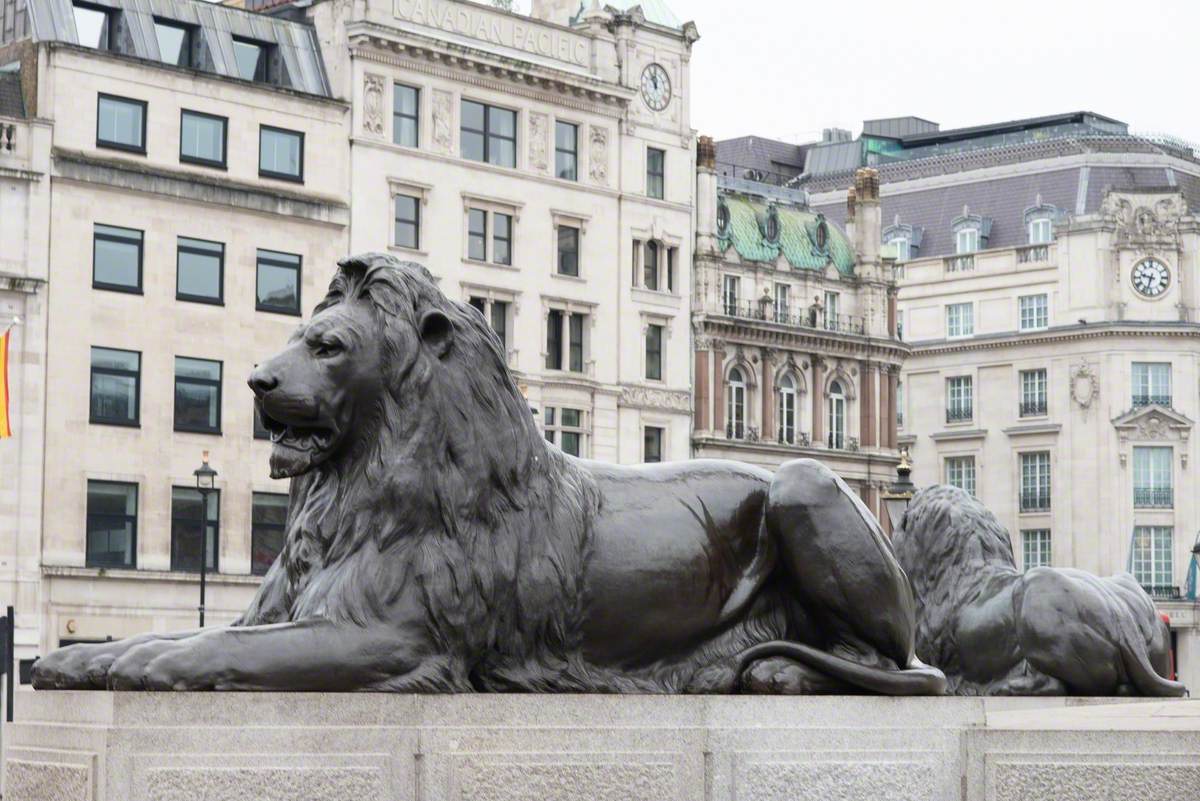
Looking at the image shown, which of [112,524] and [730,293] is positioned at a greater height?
[730,293]

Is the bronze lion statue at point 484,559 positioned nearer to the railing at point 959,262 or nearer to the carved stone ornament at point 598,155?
the carved stone ornament at point 598,155

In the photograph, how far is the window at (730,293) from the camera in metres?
71.4

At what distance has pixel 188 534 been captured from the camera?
180ft

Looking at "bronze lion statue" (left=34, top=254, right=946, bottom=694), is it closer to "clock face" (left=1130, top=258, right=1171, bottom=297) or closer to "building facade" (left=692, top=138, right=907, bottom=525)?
"building facade" (left=692, top=138, right=907, bottom=525)

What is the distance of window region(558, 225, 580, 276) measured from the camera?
2522 inches

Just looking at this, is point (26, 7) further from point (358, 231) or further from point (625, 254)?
point (625, 254)

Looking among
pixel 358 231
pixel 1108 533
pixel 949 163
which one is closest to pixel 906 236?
pixel 949 163

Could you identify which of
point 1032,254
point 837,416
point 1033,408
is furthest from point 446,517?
point 1032,254

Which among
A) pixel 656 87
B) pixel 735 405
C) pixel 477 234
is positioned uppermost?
pixel 656 87

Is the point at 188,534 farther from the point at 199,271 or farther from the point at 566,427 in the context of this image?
the point at 566,427

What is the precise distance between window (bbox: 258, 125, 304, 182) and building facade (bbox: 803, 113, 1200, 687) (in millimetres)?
35594

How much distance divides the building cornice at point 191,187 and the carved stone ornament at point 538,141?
6.43 meters

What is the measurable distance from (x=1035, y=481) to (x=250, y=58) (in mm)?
39150

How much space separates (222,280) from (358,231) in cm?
415
